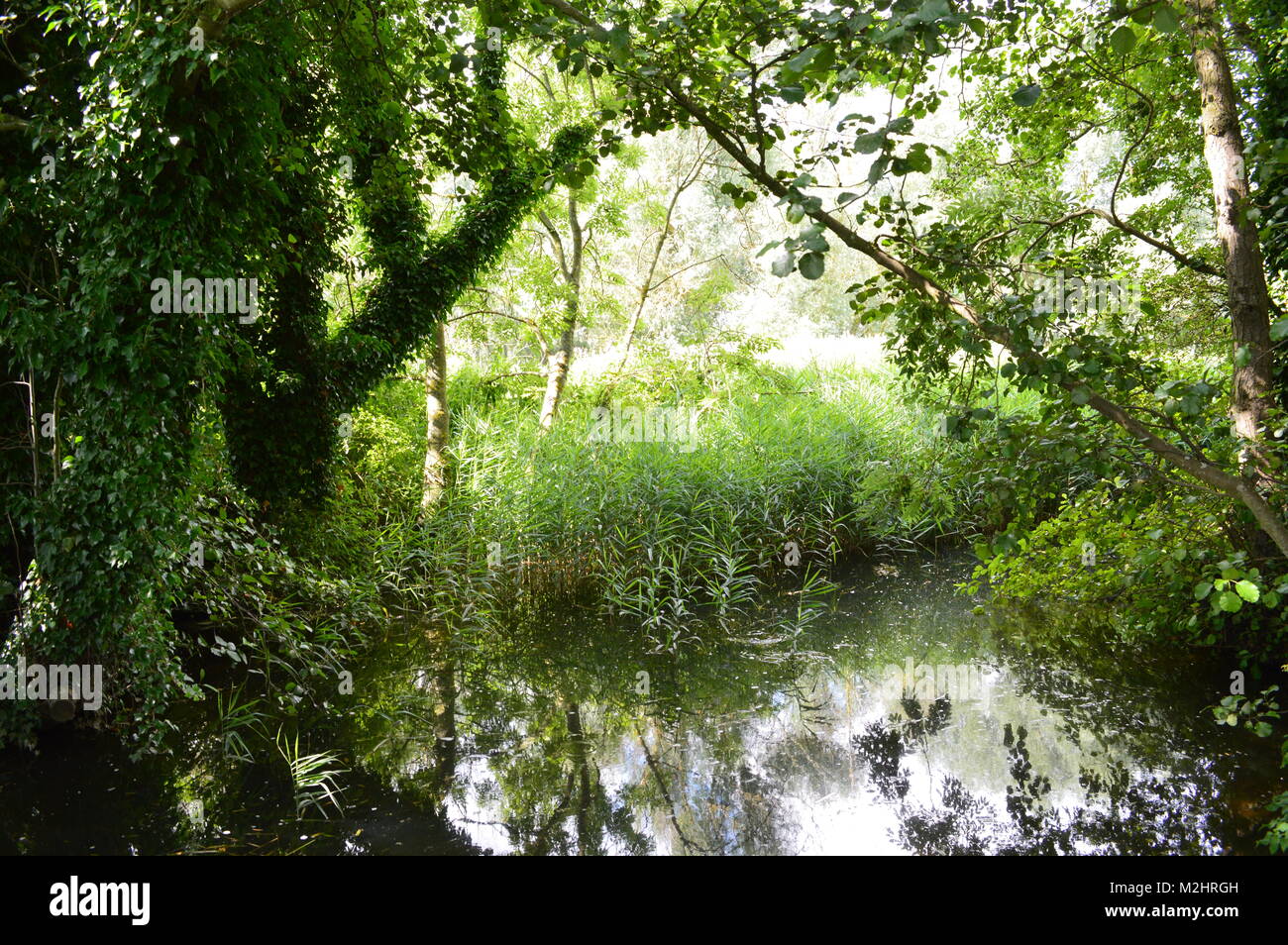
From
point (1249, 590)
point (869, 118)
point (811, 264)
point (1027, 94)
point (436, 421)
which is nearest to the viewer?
point (811, 264)

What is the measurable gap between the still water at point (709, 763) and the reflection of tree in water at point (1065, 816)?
0.04 ft

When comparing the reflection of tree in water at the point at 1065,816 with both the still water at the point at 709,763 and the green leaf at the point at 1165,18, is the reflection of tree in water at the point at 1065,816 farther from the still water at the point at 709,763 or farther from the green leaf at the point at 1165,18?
the green leaf at the point at 1165,18

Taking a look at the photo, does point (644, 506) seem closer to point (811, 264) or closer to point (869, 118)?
point (869, 118)

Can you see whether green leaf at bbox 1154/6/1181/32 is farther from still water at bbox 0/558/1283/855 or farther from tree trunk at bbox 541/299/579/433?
tree trunk at bbox 541/299/579/433

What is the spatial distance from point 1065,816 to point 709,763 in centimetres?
153

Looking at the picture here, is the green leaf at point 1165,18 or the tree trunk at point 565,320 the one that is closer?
the green leaf at point 1165,18

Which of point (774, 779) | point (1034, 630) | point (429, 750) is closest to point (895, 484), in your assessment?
point (774, 779)

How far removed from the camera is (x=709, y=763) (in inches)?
156

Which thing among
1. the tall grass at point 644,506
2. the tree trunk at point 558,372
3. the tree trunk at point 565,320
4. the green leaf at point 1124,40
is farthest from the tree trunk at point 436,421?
the green leaf at point 1124,40

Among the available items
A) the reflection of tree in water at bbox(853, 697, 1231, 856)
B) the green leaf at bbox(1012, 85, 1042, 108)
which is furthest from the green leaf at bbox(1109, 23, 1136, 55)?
the reflection of tree in water at bbox(853, 697, 1231, 856)

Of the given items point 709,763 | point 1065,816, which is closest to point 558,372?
point 709,763

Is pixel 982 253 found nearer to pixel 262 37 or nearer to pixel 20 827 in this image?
pixel 262 37

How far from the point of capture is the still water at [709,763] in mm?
3352

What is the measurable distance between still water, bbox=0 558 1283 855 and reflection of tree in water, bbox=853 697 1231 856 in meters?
0.01
